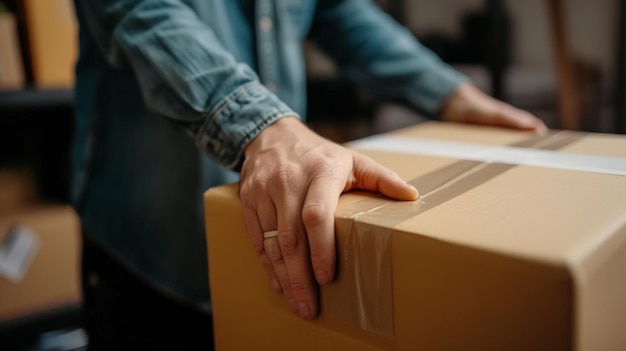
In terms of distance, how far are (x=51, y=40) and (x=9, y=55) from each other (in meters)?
0.10

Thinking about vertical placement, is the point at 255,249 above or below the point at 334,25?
below

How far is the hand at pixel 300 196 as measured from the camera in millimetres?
470

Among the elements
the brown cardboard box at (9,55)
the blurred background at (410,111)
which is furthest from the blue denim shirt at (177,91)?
the brown cardboard box at (9,55)

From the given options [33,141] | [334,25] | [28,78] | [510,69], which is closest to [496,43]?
[510,69]

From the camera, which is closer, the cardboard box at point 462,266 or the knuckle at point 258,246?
the cardboard box at point 462,266

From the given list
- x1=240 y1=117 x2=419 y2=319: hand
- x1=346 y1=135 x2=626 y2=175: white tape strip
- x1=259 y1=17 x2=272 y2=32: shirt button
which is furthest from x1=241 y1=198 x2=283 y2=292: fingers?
x1=259 y1=17 x2=272 y2=32: shirt button

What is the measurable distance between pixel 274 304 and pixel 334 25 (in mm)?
558

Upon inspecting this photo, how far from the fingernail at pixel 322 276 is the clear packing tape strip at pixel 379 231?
0.01 metres

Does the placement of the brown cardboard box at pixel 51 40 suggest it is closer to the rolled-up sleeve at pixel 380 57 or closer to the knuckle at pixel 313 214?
the rolled-up sleeve at pixel 380 57

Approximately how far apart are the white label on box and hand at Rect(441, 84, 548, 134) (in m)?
1.08

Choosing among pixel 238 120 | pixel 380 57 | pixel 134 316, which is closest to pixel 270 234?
pixel 238 120

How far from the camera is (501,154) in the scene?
0.66 m

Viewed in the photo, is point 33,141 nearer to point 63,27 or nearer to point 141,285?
point 63,27

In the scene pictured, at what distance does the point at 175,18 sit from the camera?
61 centimetres
